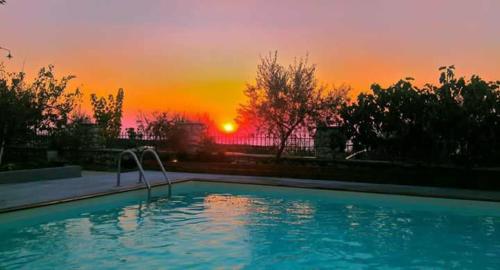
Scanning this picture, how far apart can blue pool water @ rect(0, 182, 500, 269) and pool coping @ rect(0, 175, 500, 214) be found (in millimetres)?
231

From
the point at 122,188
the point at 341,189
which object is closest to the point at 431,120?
the point at 341,189

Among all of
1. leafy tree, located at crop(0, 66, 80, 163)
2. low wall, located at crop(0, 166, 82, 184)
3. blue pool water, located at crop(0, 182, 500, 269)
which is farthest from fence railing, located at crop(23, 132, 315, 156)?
blue pool water, located at crop(0, 182, 500, 269)

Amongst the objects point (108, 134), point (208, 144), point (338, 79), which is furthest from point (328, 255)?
point (108, 134)

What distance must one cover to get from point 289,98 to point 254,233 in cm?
1040

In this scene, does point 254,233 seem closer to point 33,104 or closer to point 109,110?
point 33,104

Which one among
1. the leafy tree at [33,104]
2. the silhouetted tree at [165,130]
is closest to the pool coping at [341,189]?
the silhouetted tree at [165,130]

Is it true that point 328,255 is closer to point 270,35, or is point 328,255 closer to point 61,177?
point 61,177

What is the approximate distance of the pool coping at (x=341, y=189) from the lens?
11.0 metres

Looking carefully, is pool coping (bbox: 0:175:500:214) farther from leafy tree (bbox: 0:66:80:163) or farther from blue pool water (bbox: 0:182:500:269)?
leafy tree (bbox: 0:66:80:163)

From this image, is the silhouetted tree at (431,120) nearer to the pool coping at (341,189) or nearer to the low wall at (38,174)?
the pool coping at (341,189)

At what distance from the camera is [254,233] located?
26.6ft

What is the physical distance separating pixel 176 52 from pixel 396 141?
10.4 metres

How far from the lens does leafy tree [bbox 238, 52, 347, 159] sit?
58.2 ft

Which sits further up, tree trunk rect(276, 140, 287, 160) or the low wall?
tree trunk rect(276, 140, 287, 160)
